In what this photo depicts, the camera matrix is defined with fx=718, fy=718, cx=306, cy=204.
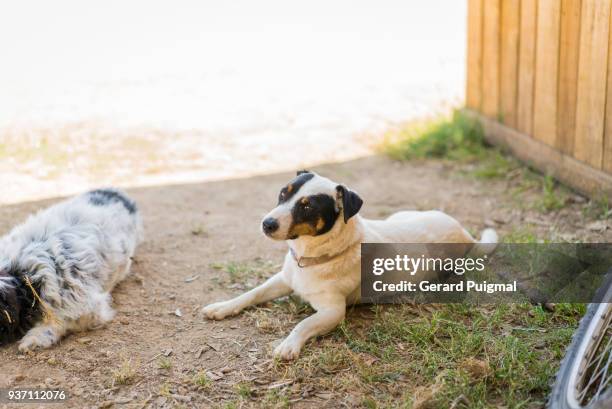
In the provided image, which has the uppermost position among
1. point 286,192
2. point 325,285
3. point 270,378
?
point 286,192

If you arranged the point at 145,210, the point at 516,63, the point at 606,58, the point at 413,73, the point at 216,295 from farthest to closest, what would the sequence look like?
the point at 413,73 → the point at 516,63 → the point at 145,210 → the point at 606,58 → the point at 216,295

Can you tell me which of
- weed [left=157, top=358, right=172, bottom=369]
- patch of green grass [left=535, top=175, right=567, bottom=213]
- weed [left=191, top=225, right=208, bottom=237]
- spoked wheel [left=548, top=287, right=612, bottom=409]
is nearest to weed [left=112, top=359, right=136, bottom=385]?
weed [left=157, top=358, right=172, bottom=369]

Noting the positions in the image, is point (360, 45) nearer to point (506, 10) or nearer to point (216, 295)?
point (506, 10)

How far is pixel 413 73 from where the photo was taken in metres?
9.76

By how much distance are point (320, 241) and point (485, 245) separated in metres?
1.41

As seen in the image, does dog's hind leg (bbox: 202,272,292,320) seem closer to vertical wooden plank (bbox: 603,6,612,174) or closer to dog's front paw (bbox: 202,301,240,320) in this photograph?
dog's front paw (bbox: 202,301,240,320)

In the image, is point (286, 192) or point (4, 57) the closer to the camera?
point (286, 192)

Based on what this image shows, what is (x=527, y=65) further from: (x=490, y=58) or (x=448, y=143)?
(x=448, y=143)

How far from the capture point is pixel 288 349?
12.3 feet

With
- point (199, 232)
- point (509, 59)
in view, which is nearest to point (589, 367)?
point (199, 232)

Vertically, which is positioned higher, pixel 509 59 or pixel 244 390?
pixel 509 59

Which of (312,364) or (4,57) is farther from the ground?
(4,57)

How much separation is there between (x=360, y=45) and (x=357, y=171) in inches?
186

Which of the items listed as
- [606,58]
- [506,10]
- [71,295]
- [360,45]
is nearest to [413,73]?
[360,45]
